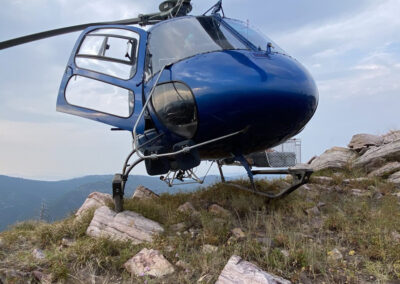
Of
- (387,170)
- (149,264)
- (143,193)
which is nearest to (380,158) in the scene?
(387,170)

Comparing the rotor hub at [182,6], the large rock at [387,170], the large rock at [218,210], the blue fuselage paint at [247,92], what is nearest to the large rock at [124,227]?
the large rock at [218,210]

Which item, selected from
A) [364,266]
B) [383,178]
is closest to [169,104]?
[364,266]

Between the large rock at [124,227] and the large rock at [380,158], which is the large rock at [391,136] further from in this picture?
the large rock at [124,227]

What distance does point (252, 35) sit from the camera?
452 centimetres

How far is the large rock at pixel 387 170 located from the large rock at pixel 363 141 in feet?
7.16

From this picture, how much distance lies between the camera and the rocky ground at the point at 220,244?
2885 mm

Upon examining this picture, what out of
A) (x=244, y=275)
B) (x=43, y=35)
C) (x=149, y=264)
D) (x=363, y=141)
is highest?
(x=43, y=35)

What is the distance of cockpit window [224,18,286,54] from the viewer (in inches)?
170

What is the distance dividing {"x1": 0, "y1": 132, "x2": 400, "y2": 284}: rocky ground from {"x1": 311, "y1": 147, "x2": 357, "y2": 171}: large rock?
10.8ft

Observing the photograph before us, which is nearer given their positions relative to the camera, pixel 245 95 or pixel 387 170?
pixel 245 95

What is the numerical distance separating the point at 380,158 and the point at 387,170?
0.77 meters

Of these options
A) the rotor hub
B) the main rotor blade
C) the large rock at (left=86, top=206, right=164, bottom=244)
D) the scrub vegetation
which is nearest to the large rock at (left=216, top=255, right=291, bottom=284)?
the scrub vegetation

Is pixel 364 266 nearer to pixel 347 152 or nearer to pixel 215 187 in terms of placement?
pixel 215 187

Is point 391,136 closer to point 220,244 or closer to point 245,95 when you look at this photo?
point 245,95
